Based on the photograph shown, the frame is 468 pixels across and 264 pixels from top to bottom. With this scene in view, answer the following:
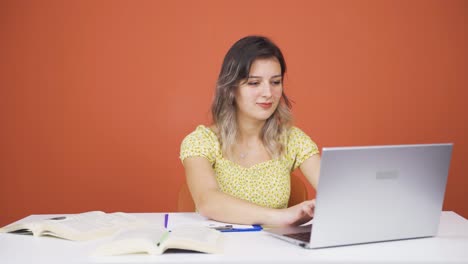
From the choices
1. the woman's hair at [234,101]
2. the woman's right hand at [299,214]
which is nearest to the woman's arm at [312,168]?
the woman's hair at [234,101]

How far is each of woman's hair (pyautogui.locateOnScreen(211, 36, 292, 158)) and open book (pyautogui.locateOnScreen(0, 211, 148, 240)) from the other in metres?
0.69

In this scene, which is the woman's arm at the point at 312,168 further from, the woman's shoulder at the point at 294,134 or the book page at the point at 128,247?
the book page at the point at 128,247

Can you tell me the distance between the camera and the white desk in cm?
142

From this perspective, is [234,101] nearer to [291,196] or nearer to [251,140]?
[251,140]

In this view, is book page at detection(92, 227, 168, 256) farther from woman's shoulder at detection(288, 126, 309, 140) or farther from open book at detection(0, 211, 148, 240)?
woman's shoulder at detection(288, 126, 309, 140)

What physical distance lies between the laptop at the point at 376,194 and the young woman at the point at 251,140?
0.76 meters

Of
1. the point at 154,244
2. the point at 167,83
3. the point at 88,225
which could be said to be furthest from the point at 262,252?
the point at 167,83

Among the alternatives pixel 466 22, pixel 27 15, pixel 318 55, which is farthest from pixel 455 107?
pixel 27 15

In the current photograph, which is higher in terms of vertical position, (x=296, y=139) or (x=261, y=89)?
(x=261, y=89)

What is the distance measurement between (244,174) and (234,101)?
13.6 inches

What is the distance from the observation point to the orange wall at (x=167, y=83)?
354 centimetres

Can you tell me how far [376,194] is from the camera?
4.90ft

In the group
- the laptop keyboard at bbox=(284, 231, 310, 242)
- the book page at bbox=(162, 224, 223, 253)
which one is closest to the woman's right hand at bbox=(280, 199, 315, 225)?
the laptop keyboard at bbox=(284, 231, 310, 242)

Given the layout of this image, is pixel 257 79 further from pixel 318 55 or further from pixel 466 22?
pixel 466 22
